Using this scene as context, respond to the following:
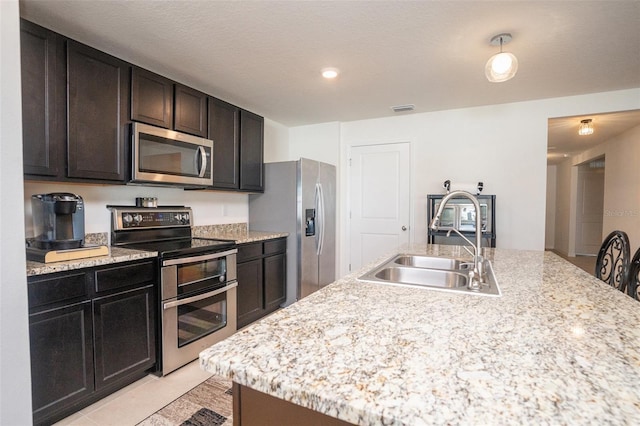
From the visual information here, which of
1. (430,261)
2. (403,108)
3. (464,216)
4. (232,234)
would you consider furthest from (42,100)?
(464,216)

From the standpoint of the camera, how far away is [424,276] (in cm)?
172

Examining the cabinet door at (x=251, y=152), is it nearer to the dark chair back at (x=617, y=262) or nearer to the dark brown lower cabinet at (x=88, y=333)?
the dark brown lower cabinet at (x=88, y=333)

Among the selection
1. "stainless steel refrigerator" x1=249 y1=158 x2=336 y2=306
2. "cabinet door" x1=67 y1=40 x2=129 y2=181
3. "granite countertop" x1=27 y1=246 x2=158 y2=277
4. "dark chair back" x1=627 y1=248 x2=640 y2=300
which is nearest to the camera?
"dark chair back" x1=627 y1=248 x2=640 y2=300

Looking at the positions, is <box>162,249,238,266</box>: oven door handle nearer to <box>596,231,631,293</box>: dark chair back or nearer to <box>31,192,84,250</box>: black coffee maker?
<box>31,192,84,250</box>: black coffee maker

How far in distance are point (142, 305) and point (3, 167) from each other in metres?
1.09

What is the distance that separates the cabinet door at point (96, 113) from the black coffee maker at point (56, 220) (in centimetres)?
19

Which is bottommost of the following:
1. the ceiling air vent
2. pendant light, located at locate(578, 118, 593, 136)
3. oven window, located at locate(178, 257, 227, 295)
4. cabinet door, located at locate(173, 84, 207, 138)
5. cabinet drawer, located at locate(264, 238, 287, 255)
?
oven window, located at locate(178, 257, 227, 295)

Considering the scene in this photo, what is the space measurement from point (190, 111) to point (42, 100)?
42.8 inches

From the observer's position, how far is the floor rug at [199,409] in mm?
1805

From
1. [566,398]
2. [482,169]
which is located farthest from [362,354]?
[482,169]

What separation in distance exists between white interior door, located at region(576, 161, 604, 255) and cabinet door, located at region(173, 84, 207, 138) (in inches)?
316

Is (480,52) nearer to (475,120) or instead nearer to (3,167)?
(475,120)

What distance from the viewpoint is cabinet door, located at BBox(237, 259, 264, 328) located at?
117 inches

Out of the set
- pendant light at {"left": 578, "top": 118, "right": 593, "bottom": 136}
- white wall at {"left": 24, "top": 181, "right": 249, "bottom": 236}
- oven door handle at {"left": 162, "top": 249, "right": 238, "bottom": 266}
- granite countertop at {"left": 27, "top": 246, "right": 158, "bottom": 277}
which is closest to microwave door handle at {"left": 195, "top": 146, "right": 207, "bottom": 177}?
white wall at {"left": 24, "top": 181, "right": 249, "bottom": 236}
